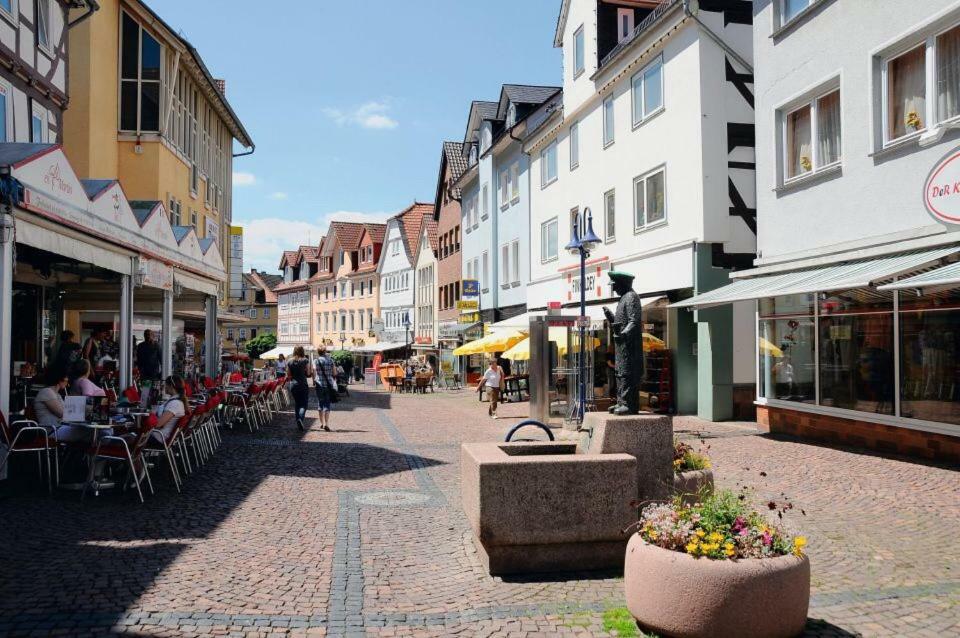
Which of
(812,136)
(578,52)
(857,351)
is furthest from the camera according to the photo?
(578,52)

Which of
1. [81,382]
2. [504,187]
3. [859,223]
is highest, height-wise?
[504,187]

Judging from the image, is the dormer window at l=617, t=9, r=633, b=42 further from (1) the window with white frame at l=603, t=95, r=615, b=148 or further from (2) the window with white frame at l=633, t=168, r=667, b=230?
(2) the window with white frame at l=633, t=168, r=667, b=230

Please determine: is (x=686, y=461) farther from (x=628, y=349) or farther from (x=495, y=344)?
(x=495, y=344)

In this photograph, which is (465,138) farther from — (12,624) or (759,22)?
(12,624)

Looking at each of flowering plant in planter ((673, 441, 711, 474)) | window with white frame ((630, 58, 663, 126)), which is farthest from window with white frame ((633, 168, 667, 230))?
flowering plant in planter ((673, 441, 711, 474))

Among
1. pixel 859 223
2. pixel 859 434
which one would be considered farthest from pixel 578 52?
pixel 859 434

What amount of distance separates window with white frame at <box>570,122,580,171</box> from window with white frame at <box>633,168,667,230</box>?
480 centimetres

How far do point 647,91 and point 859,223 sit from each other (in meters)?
9.24

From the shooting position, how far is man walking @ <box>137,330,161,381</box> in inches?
672

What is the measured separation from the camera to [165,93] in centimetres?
2542

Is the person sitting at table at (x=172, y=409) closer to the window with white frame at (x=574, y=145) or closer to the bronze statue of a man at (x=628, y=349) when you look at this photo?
the bronze statue of a man at (x=628, y=349)

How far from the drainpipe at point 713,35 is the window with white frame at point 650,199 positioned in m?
2.96

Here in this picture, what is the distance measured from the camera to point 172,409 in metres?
9.93

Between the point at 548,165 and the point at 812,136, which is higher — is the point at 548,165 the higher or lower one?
the higher one
